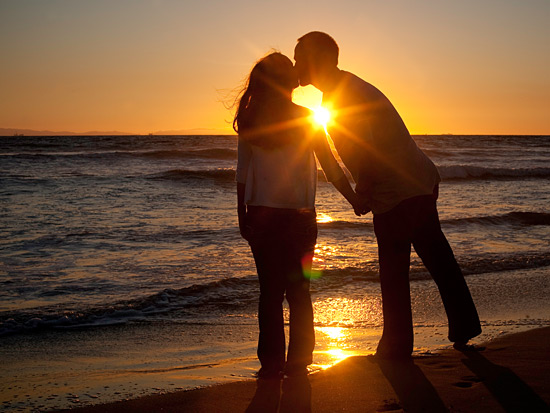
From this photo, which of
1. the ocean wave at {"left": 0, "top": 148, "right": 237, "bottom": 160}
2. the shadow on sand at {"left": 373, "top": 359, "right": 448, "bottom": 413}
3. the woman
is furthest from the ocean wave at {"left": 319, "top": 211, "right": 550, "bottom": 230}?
the ocean wave at {"left": 0, "top": 148, "right": 237, "bottom": 160}

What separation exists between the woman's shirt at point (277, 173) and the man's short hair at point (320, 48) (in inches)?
17.2

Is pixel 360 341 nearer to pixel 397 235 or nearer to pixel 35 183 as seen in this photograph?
pixel 397 235

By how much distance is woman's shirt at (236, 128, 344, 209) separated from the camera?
309cm

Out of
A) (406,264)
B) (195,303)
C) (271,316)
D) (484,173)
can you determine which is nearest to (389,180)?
(406,264)

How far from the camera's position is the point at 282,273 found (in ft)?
10.4

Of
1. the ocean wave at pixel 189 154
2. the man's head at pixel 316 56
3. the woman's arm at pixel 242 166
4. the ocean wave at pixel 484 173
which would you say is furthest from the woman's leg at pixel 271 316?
the ocean wave at pixel 189 154

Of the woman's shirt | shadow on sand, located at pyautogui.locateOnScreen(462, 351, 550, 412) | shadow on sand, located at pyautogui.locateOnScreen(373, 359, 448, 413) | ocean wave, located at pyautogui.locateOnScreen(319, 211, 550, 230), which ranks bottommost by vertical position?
shadow on sand, located at pyautogui.locateOnScreen(373, 359, 448, 413)

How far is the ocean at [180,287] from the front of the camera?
383 cm

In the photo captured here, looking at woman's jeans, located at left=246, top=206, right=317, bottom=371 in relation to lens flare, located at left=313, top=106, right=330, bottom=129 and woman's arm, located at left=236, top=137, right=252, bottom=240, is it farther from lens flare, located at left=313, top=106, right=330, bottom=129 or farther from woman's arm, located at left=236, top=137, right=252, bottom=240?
lens flare, located at left=313, top=106, right=330, bottom=129

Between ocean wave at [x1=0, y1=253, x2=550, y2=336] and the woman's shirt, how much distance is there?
2.25 m

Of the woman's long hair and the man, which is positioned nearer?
the woman's long hair

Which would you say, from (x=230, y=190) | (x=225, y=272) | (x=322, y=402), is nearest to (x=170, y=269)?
(x=225, y=272)

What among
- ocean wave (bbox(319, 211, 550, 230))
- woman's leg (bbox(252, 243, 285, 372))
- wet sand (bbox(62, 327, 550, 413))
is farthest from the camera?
ocean wave (bbox(319, 211, 550, 230))

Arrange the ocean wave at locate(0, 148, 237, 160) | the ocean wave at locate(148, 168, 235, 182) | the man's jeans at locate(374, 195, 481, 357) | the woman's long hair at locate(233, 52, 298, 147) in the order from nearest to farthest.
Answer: the woman's long hair at locate(233, 52, 298, 147), the man's jeans at locate(374, 195, 481, 357), the ocean wave at locate(148, 168, 235, 182), the ocean wave at locate(0, 148, 237, 160)
